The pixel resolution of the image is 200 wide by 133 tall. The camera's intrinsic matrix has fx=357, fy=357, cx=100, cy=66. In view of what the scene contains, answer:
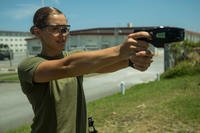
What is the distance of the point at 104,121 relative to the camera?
8047mm

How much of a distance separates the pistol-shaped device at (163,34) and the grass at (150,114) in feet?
17.3

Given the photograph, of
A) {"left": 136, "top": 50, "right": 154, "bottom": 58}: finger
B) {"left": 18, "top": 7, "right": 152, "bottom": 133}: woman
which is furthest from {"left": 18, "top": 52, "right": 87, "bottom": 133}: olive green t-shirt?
{"left": 136, "top": 50, "right": 154, "bottom": 58}: finger

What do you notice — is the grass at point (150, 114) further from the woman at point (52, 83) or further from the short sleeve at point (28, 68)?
the short sleeve at point (28, 68)

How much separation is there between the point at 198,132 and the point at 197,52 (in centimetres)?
1253

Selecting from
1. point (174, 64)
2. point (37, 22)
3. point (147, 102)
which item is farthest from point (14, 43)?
point (37, 22)

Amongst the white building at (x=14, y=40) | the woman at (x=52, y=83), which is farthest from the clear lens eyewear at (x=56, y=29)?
the white building at (x=14, y=40)

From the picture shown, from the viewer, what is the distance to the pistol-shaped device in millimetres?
1938

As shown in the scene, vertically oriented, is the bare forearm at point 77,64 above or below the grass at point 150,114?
above

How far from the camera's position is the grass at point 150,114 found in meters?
7.30

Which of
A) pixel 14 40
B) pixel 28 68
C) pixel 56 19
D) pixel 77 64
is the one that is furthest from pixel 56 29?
pixel 14 40

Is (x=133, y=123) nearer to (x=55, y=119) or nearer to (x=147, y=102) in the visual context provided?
(x=147, y=102)

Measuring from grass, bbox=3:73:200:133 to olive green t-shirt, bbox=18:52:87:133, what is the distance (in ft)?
15.5

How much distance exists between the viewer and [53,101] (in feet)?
8.04

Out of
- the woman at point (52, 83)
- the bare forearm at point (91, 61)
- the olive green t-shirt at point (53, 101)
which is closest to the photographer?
the bare forearm at point (91, 61)
